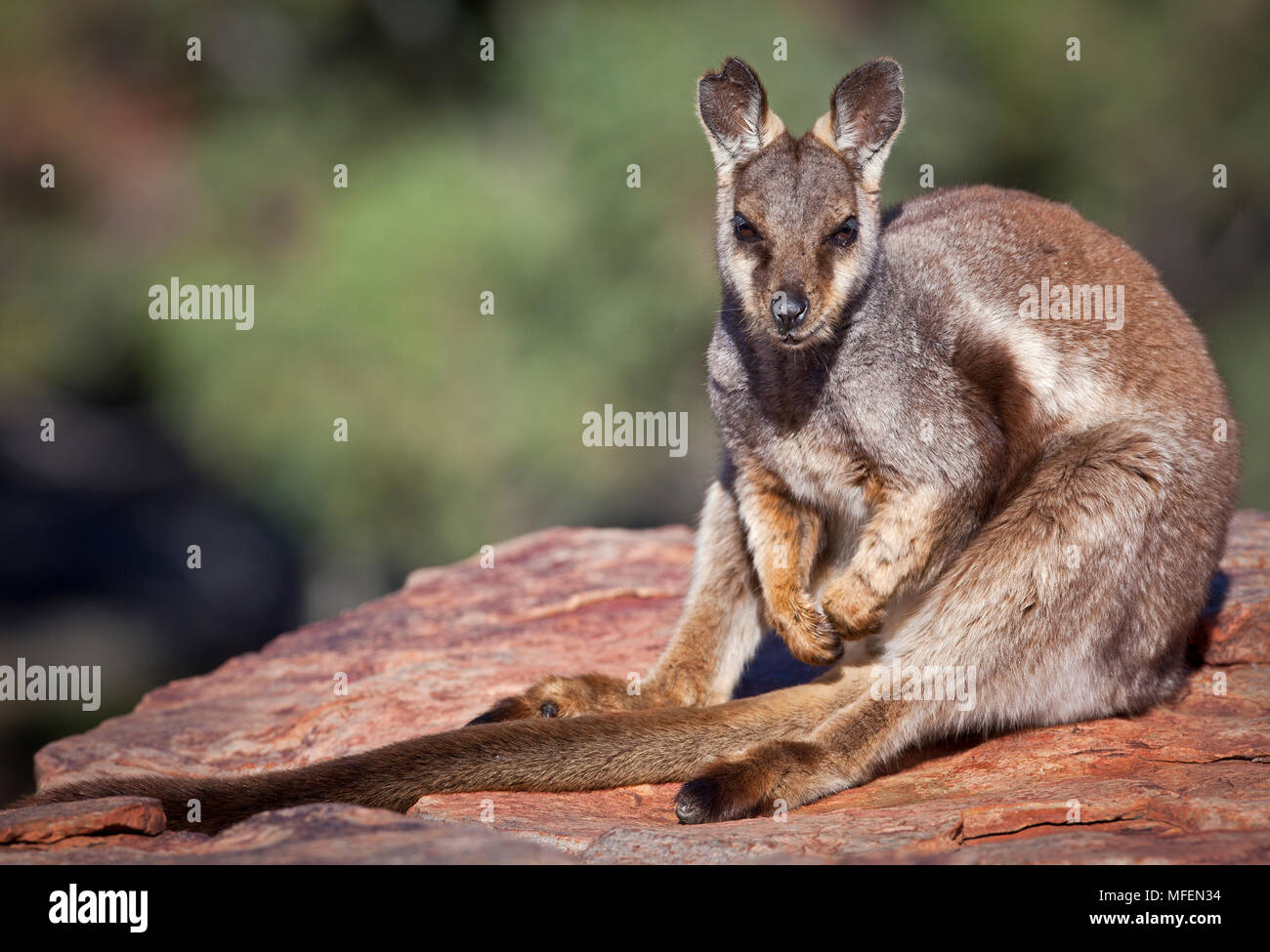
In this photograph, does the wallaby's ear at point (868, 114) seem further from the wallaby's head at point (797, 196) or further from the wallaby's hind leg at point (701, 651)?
the wallaby's hind leg at point (701, 651)

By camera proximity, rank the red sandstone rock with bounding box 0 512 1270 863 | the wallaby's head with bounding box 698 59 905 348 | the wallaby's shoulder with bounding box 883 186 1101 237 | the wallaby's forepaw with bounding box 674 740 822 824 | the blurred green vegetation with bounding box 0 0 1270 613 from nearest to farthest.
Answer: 1. the red sandstone rock with bounding box 0 512 1270 863
2. the wallaby's forepaw with bounding box 674 740 822 824
3. the wallaby's head with bounding box 698 59 905 348
4. the wallaby's shoulder with bounding box 883 186 1101 237
5. the blurred green vegetation with bounding box 0 0 1270 613

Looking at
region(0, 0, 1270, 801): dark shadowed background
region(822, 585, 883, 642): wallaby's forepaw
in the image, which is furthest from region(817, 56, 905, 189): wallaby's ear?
region(0, 0, 1270, 801): dark shadowed background

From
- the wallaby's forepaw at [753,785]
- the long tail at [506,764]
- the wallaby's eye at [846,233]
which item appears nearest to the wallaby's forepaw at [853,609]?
the long tail at [506,764]

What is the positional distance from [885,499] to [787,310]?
71cm

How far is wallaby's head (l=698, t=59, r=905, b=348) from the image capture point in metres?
4.09

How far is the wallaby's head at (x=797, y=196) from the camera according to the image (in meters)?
4.09

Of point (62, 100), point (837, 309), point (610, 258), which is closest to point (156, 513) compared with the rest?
point (62, 100)

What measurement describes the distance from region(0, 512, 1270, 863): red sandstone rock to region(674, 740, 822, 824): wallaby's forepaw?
7cm

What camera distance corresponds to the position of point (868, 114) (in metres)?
4.41

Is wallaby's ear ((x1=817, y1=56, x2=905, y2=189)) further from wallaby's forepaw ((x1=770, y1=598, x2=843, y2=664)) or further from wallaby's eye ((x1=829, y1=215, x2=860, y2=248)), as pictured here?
wallaby's forepaw ((x1=770, y1=598, x2=843, y2=664))

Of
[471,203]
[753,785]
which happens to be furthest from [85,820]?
[471,203]

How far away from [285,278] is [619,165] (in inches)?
125

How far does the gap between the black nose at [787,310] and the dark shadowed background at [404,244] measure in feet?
22.6

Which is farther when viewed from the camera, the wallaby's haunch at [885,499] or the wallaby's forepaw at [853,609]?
the wallaby's forepaw at [853,609]
